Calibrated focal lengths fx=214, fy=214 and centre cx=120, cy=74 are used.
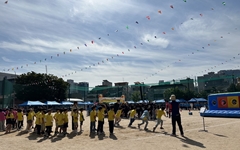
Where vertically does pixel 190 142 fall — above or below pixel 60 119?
below

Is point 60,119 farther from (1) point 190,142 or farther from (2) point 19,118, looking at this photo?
(1) point 190,142

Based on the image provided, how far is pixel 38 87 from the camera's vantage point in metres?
46.2

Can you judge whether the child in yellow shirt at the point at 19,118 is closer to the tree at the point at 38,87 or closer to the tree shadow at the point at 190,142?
the tree shadow at the point at 190,142

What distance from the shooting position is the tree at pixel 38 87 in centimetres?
4525

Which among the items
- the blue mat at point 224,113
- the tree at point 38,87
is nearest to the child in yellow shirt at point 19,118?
the blue mat at point 224,113

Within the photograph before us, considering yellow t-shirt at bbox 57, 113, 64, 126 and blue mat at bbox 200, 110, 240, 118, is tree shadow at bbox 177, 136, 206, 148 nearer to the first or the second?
yellow t-shirt at bbox 57, 113, 64, 126

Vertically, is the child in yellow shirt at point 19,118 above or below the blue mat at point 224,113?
above

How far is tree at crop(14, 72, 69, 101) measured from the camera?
45.2 m

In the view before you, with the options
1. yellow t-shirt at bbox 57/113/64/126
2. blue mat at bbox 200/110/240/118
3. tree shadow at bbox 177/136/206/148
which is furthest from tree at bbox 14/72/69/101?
tree shadow at bbox 177/136/206/148

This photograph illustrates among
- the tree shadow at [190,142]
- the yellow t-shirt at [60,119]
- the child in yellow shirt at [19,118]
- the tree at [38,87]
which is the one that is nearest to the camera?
the tree shadow at [190,142]

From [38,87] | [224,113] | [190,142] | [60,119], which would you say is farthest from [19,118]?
[38,87]

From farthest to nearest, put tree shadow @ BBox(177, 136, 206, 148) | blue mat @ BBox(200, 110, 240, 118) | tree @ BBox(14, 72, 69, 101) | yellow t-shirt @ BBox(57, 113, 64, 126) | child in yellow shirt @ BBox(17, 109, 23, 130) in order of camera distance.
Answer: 1. tree @ BBox(14, 72, 69, 101)
2. blue mat @ BBox(200, 110, 240, 118)
3. child in yellow shirt @ BBox(17, 109, 23, 130)
4. yellow t-shirt @ BBox(57, 113, 64, 126)
5. tree shadow @ BBox(177, 136, 206, 148)

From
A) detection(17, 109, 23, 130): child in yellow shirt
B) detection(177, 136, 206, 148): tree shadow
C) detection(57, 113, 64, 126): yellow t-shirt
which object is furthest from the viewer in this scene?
detection(17, 109, 23, 130): child in yellow shirt

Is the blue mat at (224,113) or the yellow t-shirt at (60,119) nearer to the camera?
the yellow t-shirt at (60,119)
